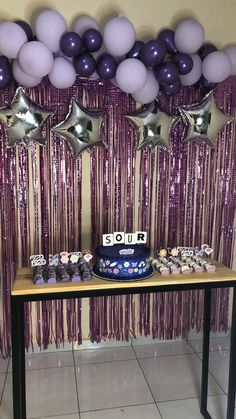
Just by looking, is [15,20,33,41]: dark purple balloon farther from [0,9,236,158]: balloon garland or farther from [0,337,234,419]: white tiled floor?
[0,337,234,419]: white tiled floor

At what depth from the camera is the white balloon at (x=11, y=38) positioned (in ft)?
6.77

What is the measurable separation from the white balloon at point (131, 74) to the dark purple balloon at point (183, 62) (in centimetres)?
22

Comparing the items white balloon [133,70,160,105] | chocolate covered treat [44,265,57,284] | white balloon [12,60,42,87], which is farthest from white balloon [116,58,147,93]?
chocolate covered treat [44,265,57,284]

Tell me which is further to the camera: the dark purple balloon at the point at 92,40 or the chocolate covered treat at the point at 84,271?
the dark purple balloon at the point at 92,40

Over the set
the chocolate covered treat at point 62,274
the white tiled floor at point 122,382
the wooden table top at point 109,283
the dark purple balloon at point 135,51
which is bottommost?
the white tiled floor at point 122,382

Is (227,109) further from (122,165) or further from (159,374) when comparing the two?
(159,374)

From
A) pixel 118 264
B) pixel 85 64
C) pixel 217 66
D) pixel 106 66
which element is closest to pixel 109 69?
pixel 106 66

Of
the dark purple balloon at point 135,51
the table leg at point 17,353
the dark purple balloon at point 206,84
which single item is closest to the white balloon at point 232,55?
the dark purple balloon at point 206,84

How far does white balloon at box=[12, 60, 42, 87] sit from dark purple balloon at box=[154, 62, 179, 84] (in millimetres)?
673

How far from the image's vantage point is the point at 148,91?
7.66 feet

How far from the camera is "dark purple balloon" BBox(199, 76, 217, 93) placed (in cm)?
251

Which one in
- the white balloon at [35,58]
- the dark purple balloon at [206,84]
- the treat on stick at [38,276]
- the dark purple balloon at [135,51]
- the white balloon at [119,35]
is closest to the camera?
the treat on stick at [38,276]

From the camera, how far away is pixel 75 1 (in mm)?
2473

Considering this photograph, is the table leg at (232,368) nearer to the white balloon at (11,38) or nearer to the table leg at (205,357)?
the table leg at (205,357)
